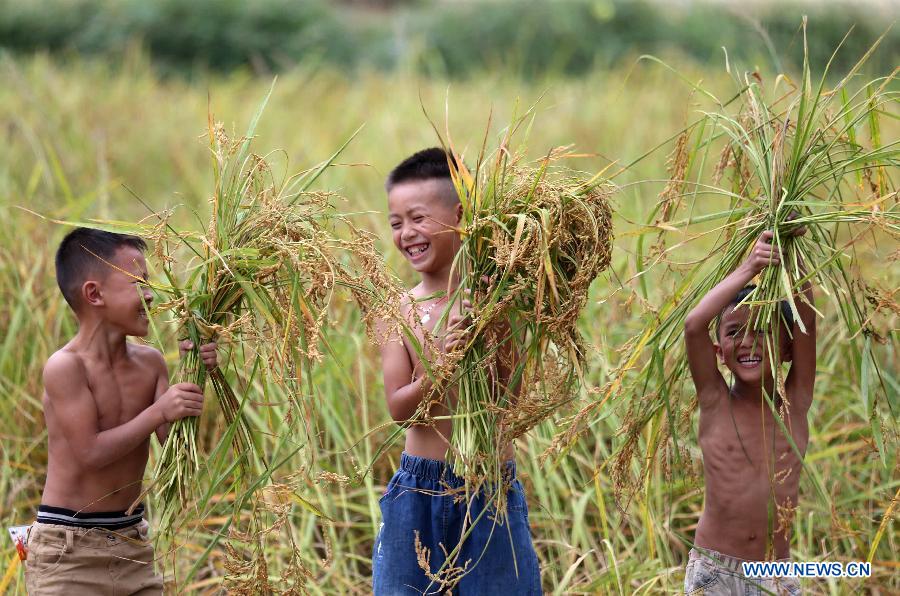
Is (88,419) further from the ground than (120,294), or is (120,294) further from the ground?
(120,294)

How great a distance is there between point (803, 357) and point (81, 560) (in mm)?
1863

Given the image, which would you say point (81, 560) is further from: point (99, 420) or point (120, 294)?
point (120, 294)

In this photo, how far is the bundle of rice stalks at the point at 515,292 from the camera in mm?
2420

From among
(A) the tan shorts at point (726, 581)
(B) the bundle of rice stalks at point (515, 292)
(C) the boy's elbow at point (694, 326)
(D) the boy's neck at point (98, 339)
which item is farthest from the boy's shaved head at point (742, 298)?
→ (D) the boy's neck at point (98, 339)

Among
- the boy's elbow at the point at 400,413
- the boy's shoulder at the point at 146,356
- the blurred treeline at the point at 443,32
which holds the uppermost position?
the blurred treeline at the point at 443,32

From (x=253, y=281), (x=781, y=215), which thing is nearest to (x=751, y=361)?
(x=781, y=215)

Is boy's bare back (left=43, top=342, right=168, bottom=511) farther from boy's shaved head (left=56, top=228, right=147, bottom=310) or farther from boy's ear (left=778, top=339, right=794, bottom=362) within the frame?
boy's ear (left=778, top=339, right=794, bottom=362)

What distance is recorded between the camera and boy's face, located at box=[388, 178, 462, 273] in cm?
262

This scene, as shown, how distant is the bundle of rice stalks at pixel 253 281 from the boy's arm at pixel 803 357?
1.02 meters

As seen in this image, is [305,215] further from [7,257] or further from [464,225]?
[7,257]

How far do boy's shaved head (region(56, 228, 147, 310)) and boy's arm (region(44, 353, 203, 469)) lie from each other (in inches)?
8.0

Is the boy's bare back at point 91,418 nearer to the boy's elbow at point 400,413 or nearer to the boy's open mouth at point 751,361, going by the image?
the boy's elbow at point 400,413

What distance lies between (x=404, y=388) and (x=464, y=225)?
425 mm

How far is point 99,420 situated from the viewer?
2.55 meters
